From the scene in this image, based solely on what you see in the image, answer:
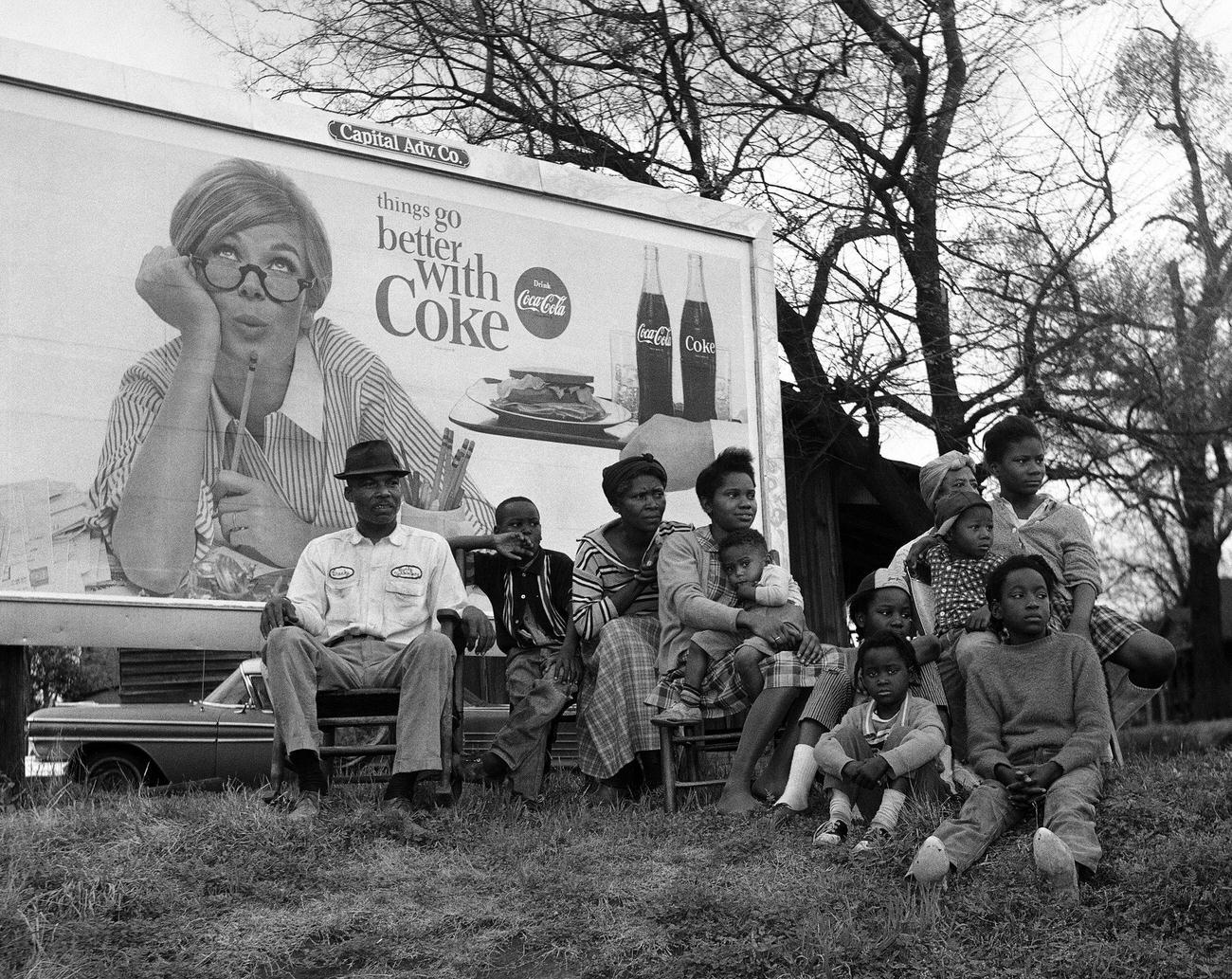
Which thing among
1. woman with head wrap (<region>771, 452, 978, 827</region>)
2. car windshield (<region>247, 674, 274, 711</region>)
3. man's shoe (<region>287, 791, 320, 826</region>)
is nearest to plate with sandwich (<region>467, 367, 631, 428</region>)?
car windshield (<region>247, 674, 274, 711</region>)

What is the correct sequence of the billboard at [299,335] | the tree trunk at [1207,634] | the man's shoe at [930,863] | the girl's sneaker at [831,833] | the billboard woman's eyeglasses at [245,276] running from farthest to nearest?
1. the tree trunk at [1207,634]
2. the billboard woman's eyeglasses at [245,276]
3. the billboard at [299,335]
4. the girl's sneaker at [831,833]
5. the man's shoe at [930,863]

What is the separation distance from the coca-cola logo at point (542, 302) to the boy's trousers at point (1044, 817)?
14.3 ft

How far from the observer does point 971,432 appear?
11.1 meters

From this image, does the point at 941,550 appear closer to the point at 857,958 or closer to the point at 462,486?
the point at 857,958

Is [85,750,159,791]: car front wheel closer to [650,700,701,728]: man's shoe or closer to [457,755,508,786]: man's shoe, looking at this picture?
[457,755,508,786]: man's shoe

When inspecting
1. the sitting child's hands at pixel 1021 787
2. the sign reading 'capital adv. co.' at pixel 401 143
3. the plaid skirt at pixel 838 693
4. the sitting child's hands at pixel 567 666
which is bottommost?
the sitting child's hands at pixel 1021 787

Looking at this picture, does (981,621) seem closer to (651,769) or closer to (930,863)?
(930,863)

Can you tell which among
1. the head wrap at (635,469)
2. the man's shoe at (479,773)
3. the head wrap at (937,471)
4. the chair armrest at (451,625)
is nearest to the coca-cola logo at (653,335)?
the head wrap at (635,469)

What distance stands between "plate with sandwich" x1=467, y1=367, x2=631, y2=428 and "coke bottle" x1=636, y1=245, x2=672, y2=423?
20 centimetres

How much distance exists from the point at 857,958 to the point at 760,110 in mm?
9104

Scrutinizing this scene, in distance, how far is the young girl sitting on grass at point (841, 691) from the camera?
16.0 ft

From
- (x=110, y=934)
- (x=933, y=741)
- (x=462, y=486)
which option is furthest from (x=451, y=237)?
(x=110, y=934)

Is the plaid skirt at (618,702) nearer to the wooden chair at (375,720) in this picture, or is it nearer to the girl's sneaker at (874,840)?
the wooden chair at (375,720)

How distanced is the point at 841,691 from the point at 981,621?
561 millimetres
